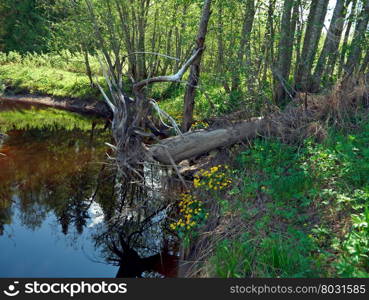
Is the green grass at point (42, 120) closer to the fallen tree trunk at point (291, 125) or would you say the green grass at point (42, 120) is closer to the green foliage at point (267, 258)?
the fallen tree trunk at point (291, 125)

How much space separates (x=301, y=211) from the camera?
15.6 ft

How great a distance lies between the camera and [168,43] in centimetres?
1702

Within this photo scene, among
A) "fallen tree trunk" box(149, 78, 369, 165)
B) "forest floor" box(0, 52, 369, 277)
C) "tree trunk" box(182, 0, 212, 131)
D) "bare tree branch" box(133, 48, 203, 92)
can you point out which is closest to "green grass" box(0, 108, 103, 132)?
"tree trunk" box(182, 0, 212, 131)

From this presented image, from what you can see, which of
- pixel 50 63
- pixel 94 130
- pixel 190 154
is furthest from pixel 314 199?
pixel 50 63

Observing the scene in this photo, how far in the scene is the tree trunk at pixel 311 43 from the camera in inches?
Answer: 307

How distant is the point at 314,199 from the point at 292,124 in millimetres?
2460

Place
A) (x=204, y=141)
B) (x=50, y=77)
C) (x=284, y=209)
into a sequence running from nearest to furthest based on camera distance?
(x=284, y=209)
(x=204, y=141)
(x=50, y=77)

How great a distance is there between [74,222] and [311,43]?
21.6 feet

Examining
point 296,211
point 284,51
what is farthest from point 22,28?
point 296,211

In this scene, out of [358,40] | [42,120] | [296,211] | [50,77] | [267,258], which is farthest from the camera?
[50,77]

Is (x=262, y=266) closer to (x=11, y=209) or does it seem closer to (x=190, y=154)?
(x=190, y=154)

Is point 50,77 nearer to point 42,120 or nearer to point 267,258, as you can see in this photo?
point 42,120

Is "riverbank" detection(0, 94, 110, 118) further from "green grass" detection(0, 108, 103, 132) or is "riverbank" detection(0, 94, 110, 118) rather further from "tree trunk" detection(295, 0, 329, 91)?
"tree trunk" detection(295, 0, 329, 91)

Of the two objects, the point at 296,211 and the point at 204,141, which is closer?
the point at 296,211
